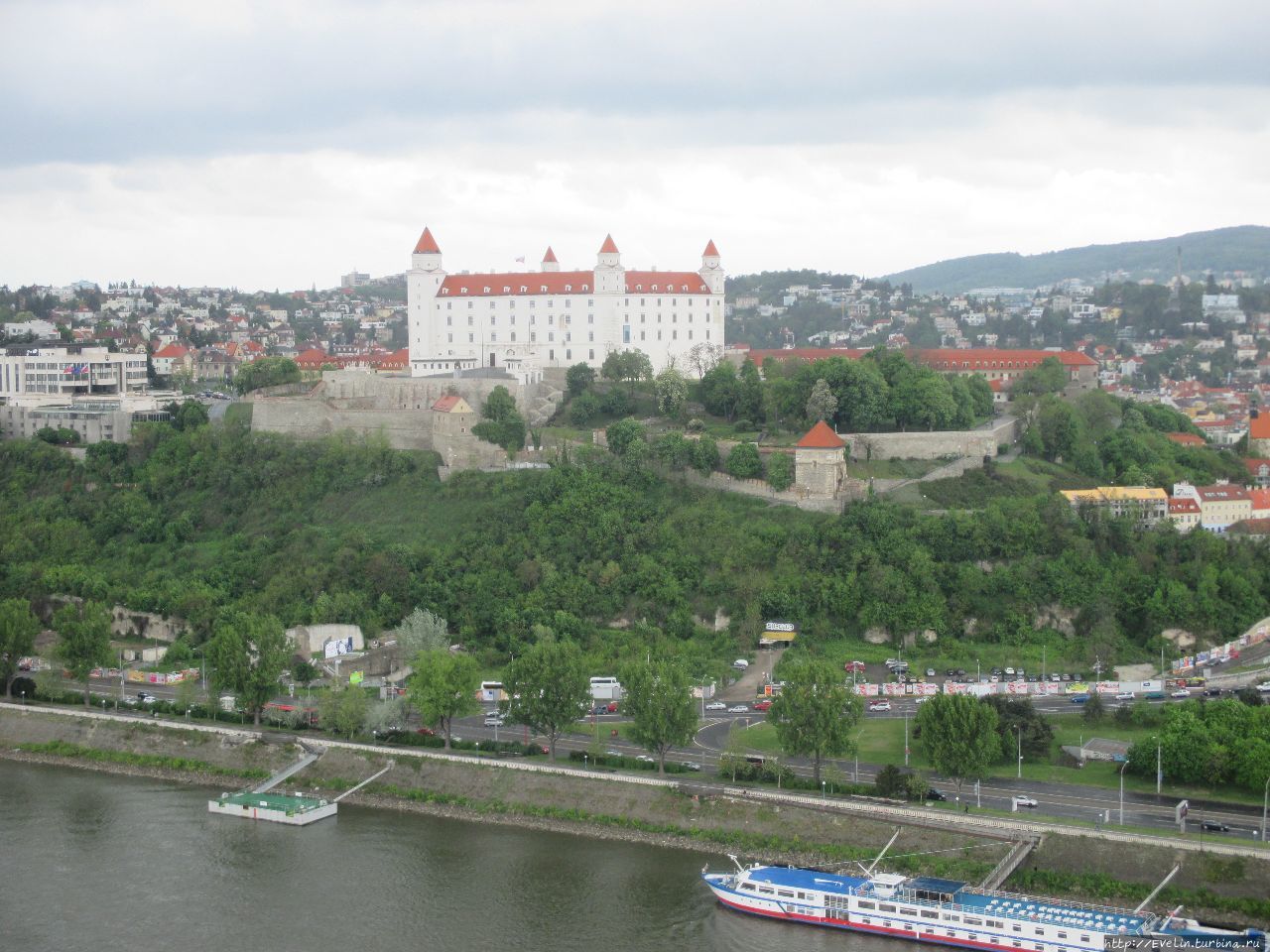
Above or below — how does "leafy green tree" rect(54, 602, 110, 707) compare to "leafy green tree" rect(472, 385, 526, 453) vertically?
below

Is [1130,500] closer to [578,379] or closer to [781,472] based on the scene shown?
[781,472]

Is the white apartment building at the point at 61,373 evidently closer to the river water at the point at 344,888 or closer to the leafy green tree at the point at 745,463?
the leafy green tree at the point at 745,463

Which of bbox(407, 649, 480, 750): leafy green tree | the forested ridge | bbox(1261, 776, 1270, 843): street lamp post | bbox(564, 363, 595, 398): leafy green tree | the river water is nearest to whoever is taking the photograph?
the river water

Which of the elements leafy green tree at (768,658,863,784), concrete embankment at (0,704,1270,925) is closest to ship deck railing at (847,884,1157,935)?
concrete embankment at (0,704,1270,925)

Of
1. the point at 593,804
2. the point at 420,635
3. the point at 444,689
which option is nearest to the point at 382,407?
the point at 420,635

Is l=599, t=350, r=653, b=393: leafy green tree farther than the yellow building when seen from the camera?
Yes

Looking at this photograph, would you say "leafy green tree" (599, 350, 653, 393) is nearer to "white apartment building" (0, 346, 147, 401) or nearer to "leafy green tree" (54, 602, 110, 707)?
"leafy green tree" (54, 602, 110, 707)

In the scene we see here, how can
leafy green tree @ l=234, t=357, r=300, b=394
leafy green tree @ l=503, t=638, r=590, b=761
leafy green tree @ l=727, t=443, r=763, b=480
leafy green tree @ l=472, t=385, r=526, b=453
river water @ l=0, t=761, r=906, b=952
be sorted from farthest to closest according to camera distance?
leafy green tree @ l=234, t=357, r=300, b=394, leafy green tree @ l=472, t=385, r=526, b=453, leafy green tree @ l=727, t=443, r=763, b=480, leafy green tree @ l=503, t=638, r=590, b=761, river water @ l=0, t=761, r=906, b=952
